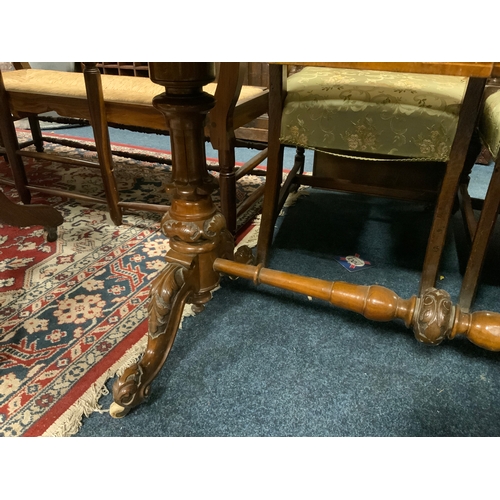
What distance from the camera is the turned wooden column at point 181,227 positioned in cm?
79

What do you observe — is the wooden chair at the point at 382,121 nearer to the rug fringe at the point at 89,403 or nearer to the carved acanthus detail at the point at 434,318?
the carved acanthus detail at the point at 434,318

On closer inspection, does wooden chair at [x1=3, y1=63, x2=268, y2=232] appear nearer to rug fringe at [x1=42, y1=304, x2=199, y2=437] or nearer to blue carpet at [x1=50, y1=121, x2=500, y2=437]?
blue carpet at [x1=50, y1=121, x2=500, y2=437]

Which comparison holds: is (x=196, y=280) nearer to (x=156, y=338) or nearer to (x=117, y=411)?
(x=156, y=338)

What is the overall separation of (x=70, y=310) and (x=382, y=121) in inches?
37.2

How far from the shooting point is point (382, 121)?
1.01 meters

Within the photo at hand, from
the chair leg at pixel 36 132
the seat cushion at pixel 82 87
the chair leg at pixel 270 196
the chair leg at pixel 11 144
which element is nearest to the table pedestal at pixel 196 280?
the chair leg at pixel 270 196

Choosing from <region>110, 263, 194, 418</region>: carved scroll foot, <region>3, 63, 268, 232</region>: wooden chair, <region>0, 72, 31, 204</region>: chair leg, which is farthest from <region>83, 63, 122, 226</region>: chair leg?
<region>110, 263, 194, 418</region>: carved scroll foot

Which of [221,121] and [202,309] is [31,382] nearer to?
[202,309]

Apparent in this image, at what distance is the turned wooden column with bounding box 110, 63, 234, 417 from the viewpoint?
0.79 metres

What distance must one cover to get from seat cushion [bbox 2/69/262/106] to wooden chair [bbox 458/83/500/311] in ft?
2.42

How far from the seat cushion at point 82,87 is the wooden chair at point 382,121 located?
0.35m
